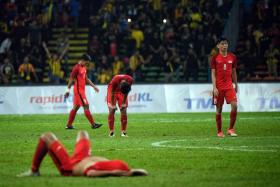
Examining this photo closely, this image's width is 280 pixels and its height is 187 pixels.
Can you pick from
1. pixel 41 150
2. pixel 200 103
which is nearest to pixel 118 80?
pixel 41 150

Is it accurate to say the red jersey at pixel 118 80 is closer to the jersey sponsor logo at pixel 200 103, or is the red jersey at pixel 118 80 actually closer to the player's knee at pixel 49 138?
the player's knee at pixel 49 138

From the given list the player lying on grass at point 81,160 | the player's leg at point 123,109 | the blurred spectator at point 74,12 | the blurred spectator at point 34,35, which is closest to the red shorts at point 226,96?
the player's leg at point 123,109

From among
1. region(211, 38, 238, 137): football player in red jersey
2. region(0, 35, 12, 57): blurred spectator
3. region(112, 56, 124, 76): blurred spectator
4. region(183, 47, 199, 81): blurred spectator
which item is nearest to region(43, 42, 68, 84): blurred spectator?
region(0, 35, 12, 57): blurred spectator

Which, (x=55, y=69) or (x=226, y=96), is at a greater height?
(x=226, y=96)

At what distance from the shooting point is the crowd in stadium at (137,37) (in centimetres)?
4069

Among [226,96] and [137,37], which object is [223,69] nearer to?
[226,96]

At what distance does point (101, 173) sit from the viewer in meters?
12.1

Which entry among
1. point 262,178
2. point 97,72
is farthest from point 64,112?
point 262,178

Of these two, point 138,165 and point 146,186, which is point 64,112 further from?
point 146,186

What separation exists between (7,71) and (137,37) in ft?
22.5

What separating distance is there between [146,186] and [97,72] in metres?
28.9

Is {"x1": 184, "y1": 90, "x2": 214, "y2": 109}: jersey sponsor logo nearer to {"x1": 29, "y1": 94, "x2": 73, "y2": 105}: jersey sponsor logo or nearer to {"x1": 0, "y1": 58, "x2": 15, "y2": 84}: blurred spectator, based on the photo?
{"x1": 29, "y1": 94, "x2": 73, "y2": 105}: jersey sponsor logo

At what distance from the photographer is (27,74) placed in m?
39.9

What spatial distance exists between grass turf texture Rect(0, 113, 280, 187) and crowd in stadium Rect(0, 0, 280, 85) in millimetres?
10256
